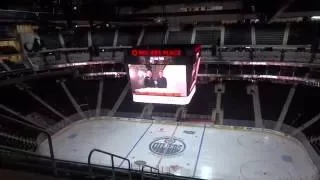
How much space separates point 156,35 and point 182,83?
12.2 m

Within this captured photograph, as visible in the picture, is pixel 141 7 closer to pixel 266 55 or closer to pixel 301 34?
pixel 266 55

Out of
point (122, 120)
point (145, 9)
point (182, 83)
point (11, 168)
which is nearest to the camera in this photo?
point (11, 168)

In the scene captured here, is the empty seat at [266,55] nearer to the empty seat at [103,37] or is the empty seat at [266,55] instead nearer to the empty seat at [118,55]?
the empty seat at [118,55]

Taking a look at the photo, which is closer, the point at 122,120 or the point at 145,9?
the point at 145,9

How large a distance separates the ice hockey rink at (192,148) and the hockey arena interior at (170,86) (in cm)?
7

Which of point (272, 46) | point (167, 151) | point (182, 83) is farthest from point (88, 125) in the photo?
point (272, 46)

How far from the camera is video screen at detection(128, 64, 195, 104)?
11562mm

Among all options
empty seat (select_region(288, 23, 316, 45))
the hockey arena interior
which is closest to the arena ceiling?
the hockey arena interior

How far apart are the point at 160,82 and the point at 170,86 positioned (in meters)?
0.50

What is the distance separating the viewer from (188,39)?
22016mm

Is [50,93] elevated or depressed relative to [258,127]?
elevated

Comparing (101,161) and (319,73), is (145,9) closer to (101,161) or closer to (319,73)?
(101,161)

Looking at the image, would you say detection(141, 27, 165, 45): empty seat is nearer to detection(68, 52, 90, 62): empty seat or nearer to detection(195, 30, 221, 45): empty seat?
detection(195, 30, 221, 45): empty seat

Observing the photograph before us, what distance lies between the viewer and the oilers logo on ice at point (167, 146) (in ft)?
47.6
